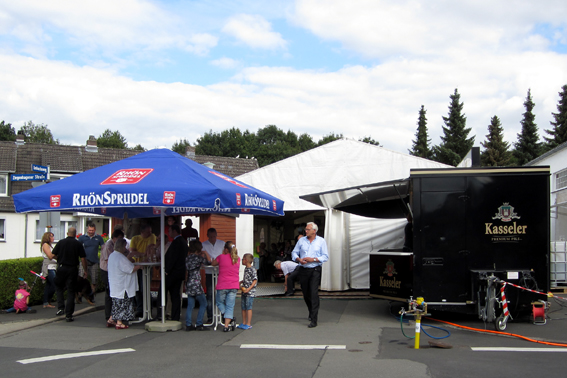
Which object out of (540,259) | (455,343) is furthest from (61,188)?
(540,259)

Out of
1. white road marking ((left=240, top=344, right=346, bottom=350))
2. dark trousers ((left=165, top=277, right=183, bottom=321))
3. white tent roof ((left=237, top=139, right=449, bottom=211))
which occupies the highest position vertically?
white tent roof ((left=237, top=139, right=449, bottom=211))

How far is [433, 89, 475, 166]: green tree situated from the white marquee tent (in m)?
43.1

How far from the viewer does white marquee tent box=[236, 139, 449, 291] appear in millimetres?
14555

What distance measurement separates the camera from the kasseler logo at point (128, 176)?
8.06 metres

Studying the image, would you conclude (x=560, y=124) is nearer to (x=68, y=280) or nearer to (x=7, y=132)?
(x=68, y=280)

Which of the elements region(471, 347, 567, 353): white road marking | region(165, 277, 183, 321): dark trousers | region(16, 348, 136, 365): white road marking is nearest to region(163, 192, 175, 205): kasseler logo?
region(165, 277, 183, 321): dark trousers

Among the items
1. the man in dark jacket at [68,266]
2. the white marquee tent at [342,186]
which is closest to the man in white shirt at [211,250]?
the man in dark jacket at [68,266]

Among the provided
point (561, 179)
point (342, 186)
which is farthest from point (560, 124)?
point (342, 186)

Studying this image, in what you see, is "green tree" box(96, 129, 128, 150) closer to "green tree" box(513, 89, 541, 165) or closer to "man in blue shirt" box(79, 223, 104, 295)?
"green tree" box(513, 89, 541, 165)

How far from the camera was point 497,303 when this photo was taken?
9.06 metres

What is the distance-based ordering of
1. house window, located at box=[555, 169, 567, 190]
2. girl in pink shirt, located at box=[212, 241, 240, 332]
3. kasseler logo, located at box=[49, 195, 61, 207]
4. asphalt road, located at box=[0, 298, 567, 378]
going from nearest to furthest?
asphalt road, located at box=[0, 298, 567, 378]
kasseler logo, located at box=[49, 195, 61, 207]
girl in pink shirt, located at box=[212, 241, 240, 332]
house window, located at box=[555, 169, 567, 190]

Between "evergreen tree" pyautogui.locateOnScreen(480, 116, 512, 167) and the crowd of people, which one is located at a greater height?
"evergreen tree" pyautogui.locateOnScreen(480, 116, 512, 167)

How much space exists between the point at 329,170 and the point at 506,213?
629 centimetres

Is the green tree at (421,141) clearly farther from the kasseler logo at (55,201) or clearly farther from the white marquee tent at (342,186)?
the kasseler logo at (55,201)
